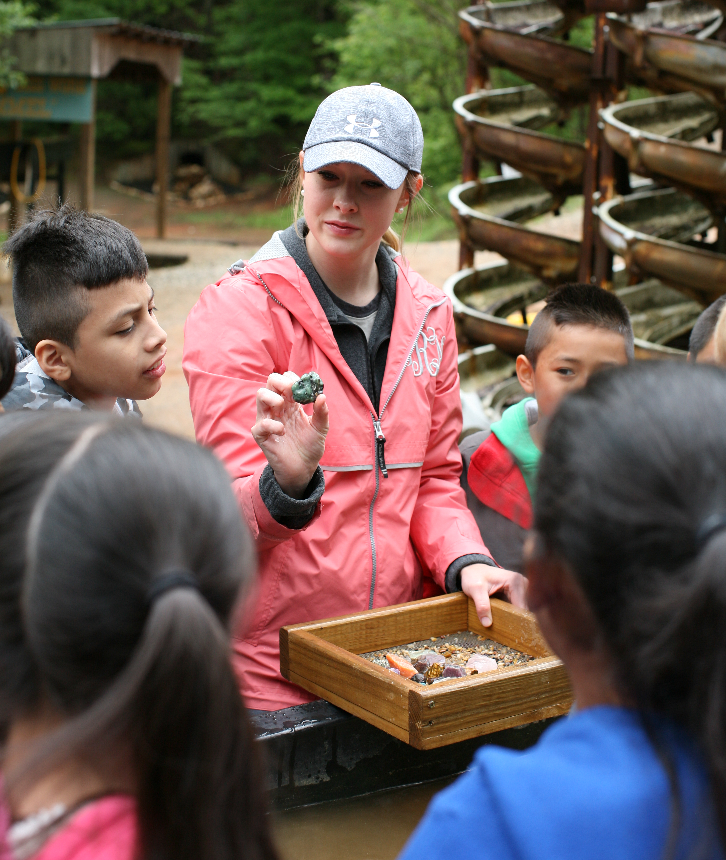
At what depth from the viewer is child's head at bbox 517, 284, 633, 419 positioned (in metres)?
2.82

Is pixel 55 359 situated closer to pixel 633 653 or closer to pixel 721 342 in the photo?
pixel 721 342

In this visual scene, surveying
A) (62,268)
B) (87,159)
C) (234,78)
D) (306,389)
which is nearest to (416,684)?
(306,389)

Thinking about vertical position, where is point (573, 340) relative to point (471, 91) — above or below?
below

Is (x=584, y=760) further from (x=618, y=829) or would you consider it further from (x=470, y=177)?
(x=470, y=177)

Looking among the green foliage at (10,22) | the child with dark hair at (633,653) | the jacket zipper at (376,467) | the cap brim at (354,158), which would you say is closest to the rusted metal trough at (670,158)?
the cap brim at (354,158)

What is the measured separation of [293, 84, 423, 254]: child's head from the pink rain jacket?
0.15 meters

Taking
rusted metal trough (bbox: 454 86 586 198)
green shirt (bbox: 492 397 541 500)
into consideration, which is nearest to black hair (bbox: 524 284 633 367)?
green shirt (bbox: 492 397 541 500)

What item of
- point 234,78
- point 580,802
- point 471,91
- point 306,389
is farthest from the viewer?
point 234,78

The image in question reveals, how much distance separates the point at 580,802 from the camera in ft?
3.23

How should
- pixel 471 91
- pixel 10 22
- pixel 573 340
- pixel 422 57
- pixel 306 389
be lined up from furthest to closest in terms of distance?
1. pixel 422 57
2. pixel 10 22
3. pixel 471 91
4. pixel 573 340
5. pixel 306 389

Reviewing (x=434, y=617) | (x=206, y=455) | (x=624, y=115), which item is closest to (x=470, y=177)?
(x=624, y=115)

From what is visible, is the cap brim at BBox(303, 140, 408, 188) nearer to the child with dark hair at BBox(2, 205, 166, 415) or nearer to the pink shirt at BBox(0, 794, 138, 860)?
the child with dark hair at BBox(2, 205, 166, 415)

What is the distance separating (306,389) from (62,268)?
80 cm

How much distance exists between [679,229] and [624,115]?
39.6 inches
